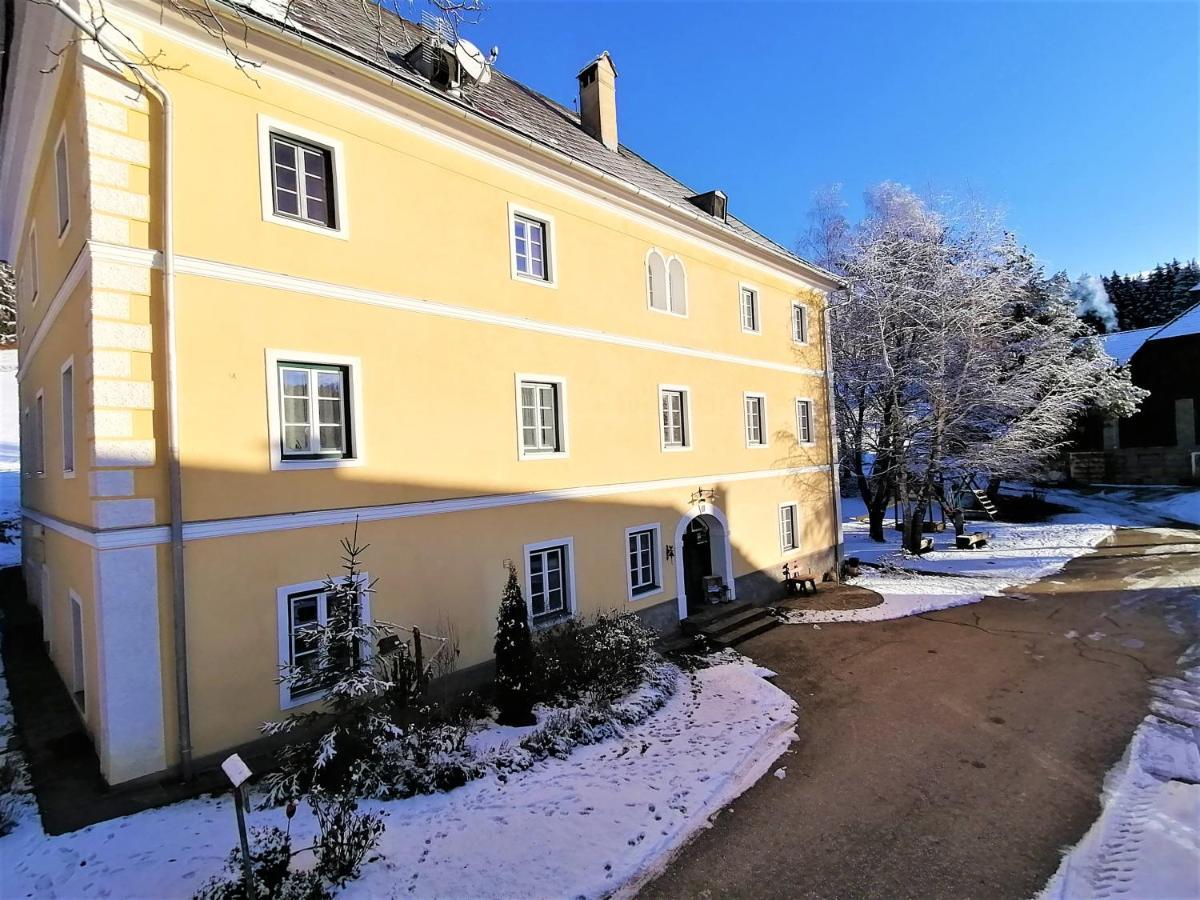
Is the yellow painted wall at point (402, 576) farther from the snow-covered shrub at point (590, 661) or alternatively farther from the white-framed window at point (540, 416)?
the white-framed window at point (540, 416)

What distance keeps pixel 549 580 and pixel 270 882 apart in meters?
7.04

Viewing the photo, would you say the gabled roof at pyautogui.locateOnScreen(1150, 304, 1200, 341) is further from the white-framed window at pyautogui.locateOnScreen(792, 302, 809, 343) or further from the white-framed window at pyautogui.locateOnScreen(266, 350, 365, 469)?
the white-framed window at pyautogui.locateOnScreen(266, 350, 365, 469)

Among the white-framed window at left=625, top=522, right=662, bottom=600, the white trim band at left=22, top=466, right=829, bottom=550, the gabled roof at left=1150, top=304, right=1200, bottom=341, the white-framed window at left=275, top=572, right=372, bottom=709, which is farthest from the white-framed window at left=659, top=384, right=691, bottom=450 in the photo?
the gabled roof at left=1150, top=304, right=1200, bottom=341

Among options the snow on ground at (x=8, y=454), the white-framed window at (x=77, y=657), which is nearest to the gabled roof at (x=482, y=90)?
the white-framed window at (x=77, y=657)

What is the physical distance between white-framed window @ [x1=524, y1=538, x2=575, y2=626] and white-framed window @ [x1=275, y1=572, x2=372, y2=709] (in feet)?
11.7

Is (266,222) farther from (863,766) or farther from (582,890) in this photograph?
(863,766)

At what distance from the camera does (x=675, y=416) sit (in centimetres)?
1526

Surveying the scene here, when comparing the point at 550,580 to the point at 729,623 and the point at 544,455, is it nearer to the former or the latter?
the point at 544,455

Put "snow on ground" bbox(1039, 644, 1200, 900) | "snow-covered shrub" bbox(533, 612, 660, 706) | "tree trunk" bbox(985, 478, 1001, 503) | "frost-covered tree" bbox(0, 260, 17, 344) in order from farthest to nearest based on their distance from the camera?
"frost-covered tree" bbox(0, 260, 17, 344)
"tree trunk" bbox(985, 478, 1001, 503)
"snow-covered shrub" bbox(533, 612, 660, 706)
"snow on ground" bbox(1039, 644, 1200, 900)

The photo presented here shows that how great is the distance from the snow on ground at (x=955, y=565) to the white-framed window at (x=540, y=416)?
26.9 ft

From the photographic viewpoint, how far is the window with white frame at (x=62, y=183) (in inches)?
340

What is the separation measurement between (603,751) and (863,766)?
3.57m

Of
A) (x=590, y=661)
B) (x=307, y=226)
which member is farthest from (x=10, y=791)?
(x=307, y=226)

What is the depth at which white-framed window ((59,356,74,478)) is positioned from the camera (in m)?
9.09
